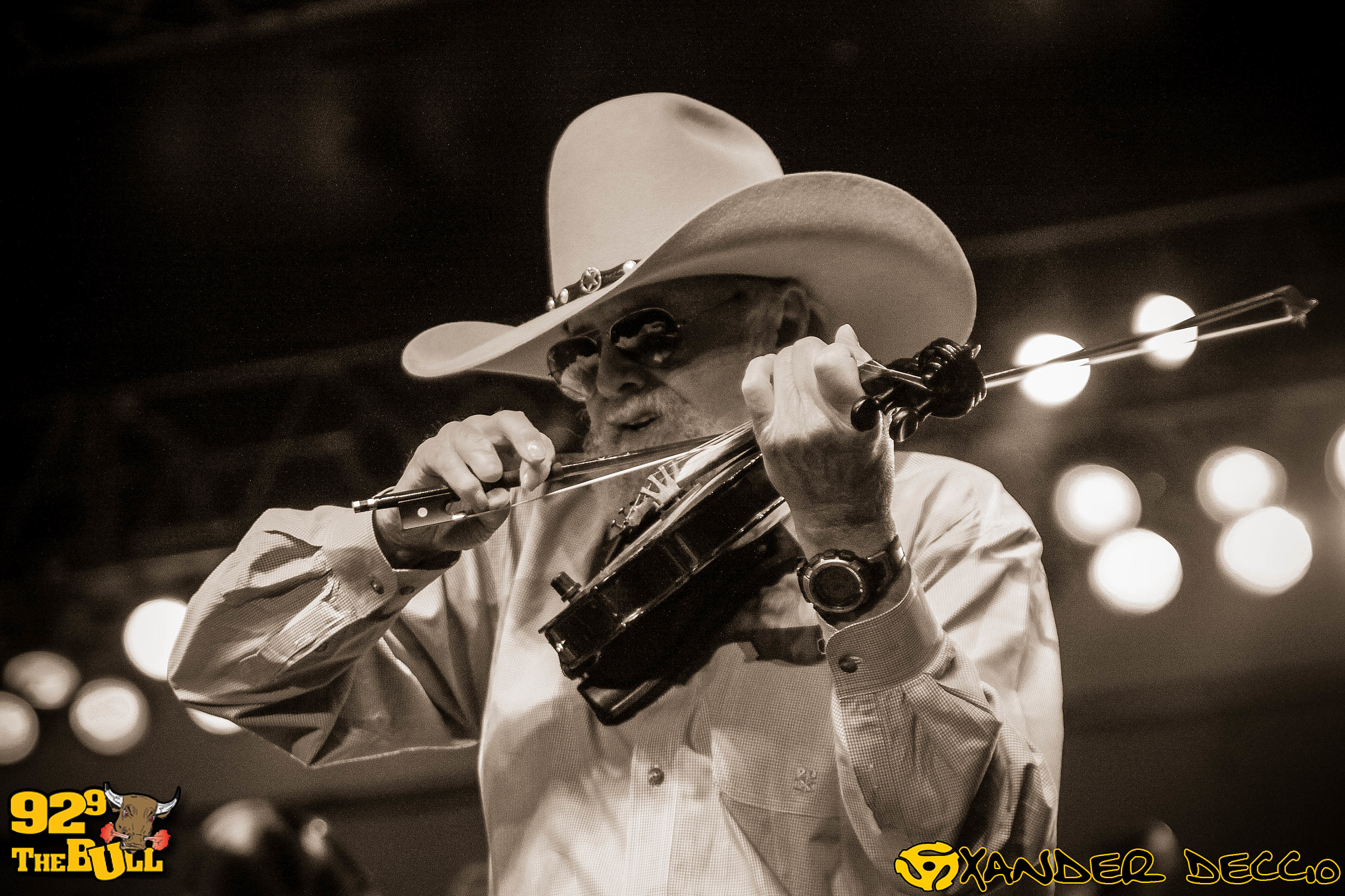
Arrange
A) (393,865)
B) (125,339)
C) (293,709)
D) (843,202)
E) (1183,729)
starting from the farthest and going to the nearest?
1. (393,865)
2. (1183,729)
3. (125,339)
4. (293,709)
5. (843,202)

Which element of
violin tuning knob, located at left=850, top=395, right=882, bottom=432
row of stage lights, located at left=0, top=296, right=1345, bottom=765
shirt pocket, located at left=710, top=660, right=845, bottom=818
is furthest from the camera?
row of stage lights, located at left=0, top=296, right=1345, bottom=765

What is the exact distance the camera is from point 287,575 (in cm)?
150

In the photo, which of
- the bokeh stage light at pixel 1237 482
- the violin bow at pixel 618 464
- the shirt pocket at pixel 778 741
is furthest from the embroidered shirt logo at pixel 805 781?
the bokeh stage light at pixel 1237 482

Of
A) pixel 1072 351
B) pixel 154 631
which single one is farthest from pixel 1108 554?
pixel 154 631

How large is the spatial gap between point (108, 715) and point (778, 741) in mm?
3065

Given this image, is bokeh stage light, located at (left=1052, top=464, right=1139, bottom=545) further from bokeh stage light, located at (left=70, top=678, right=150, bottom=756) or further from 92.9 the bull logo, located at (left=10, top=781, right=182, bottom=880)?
bokeh stage light, located at (left=70, top=678, right=150, bottom=756)

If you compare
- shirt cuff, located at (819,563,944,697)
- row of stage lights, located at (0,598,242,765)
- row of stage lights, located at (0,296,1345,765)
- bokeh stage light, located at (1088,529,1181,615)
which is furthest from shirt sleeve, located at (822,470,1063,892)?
row of stage lights, located at (0,598,242,765)

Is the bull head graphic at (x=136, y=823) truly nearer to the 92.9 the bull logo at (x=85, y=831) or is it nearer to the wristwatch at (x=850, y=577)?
the 92.9 the bull logo at (x=85, y=831)

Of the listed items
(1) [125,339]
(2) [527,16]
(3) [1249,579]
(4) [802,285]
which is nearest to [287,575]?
(4) [802,285]

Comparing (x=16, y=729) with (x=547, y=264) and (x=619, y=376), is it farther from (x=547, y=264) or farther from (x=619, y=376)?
(x=619, y=376)

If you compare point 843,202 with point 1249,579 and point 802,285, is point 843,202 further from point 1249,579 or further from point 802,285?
point 1249,579

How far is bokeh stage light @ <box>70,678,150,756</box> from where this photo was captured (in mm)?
3541

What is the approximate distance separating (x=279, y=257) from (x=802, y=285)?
1582mm

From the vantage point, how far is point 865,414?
1031 millimetres
